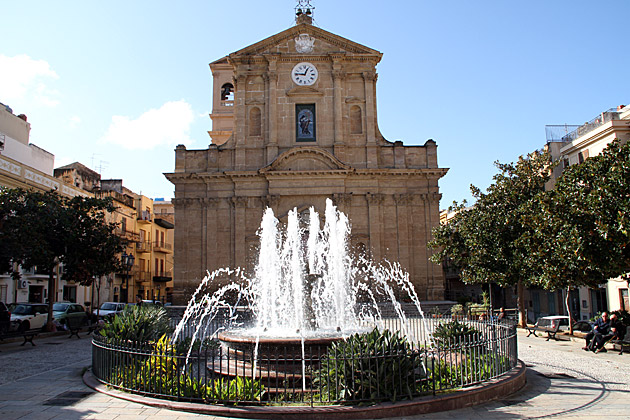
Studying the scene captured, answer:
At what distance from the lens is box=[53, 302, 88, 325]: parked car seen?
2213 cm

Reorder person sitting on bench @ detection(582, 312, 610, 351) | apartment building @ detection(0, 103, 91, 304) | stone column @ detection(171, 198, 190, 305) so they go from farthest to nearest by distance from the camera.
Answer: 1. stone column @ detection(171, 198, 190, 305)
2. apartment building @ detection(0, 103, 91, 304)
3. person sitting on bench @ detection(582, 312, 610, 351)

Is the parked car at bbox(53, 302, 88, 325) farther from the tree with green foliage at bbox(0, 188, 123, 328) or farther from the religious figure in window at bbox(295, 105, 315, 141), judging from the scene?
the religious figure in window at bbox(295, 105, 315, 141)

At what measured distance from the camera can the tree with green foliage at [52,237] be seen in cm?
1712

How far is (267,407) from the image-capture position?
23.8 feet

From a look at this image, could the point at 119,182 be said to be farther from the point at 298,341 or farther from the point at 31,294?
the point at 298,341

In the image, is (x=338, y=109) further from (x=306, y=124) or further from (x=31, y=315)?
(x=31, y=315)

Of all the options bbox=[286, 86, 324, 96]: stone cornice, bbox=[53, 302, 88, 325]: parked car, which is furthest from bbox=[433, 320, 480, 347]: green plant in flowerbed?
bbox=[286, 86, 324, 96]: stone cornice

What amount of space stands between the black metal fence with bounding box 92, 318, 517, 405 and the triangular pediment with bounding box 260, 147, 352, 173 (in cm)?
2046

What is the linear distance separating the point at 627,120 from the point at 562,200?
11.9 meters

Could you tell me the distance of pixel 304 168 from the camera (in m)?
29.5

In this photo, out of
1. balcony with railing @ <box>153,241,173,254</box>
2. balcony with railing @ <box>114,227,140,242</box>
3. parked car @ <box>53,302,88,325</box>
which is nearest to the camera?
parked car @ <box>53,302,88,325</box>

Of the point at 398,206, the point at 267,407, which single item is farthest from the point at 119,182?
the point at 267,407

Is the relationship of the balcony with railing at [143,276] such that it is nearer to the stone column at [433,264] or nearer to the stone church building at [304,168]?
the stone church building at [304,168]

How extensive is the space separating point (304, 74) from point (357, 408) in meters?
26.3
